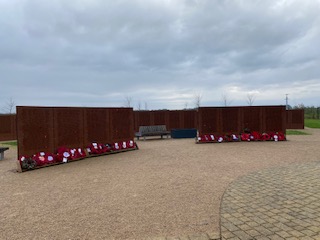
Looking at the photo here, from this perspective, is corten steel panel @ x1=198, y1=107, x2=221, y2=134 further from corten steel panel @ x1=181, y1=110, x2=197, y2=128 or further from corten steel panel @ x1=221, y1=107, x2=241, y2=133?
corten steel panel @ x1=181, y1=110, x2=197, y2=128

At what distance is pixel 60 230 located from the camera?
374 cm

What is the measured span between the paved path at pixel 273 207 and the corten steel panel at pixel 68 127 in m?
6.07

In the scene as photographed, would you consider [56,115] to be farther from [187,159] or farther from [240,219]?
[240,219]

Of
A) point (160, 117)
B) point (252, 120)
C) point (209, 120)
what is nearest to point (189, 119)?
point (160, 117)

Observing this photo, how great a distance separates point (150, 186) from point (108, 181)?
44.0 inches

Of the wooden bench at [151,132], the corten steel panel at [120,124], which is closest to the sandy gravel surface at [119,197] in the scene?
the corten steel panel at [120,124]

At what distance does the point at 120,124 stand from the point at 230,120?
586 cm

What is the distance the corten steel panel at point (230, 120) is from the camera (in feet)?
47.9

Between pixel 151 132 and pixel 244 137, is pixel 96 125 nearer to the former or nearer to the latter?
pixel 151 132

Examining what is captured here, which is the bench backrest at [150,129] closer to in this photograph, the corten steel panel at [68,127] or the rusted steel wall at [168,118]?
the rusted steel wall at [168,118]


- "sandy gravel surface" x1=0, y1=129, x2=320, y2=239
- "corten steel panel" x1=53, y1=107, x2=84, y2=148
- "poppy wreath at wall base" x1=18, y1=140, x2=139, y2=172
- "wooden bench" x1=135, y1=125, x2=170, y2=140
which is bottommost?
"sandy gravel surface" x1=0, y1=129, x2=320, y2=239

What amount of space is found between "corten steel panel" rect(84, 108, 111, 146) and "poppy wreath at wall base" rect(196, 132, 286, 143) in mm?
5123

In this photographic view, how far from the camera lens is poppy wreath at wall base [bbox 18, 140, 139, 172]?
8.24 meters

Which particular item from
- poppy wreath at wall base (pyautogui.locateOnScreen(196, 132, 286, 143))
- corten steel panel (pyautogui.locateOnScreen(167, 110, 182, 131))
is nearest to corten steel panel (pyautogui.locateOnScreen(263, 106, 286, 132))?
poppy wreath at wall base (pyautogui.locateOnScreen(196, 132, 286, 143))
